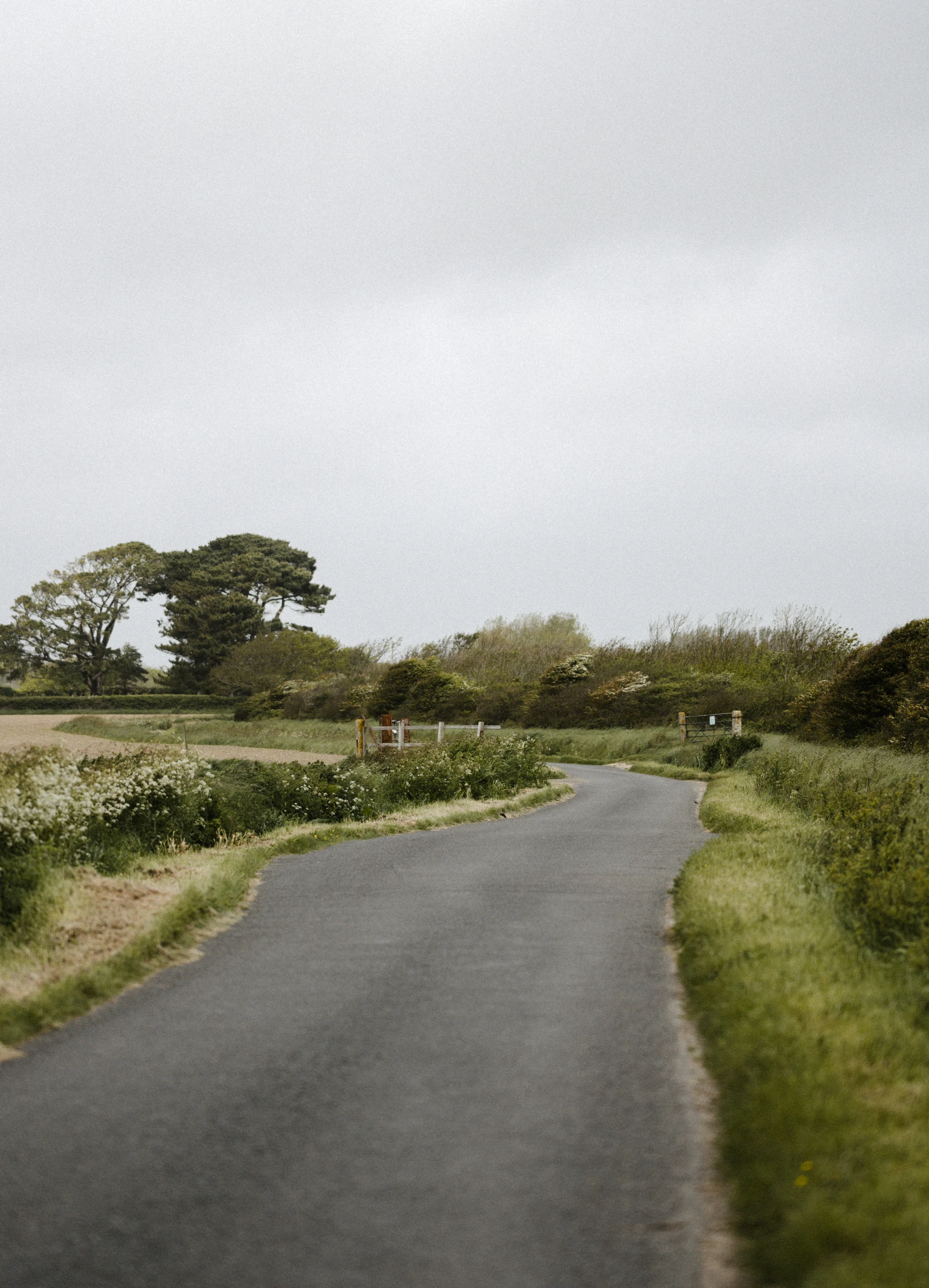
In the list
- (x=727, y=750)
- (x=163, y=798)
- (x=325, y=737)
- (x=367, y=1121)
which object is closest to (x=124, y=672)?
(x=325, y=737)

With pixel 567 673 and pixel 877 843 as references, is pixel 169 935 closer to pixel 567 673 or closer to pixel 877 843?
pixel 877 843

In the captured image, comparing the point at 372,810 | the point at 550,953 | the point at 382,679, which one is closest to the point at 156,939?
the point at 550,953

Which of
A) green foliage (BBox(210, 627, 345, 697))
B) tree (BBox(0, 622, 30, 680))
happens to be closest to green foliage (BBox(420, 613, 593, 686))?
green foliage (BBox(210, 627, 345, 697))

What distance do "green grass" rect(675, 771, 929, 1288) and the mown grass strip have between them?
3540 mm

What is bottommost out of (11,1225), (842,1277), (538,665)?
(11,1225)

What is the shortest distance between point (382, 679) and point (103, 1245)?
158ft

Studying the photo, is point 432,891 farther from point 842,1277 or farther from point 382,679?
point 382,679

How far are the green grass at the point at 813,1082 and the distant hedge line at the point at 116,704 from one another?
57726mm

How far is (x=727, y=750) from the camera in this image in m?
29.5

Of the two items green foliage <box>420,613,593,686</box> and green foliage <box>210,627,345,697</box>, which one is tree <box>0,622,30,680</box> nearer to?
green foliage <box>210,627,345,697</box>

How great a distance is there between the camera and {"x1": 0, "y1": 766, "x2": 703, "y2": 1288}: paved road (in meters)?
3.37

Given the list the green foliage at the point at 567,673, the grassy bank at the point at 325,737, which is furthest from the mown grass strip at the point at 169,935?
the green foliage at the point at 567,673

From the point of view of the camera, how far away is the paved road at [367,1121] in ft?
11.0

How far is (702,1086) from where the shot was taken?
15.8ft
